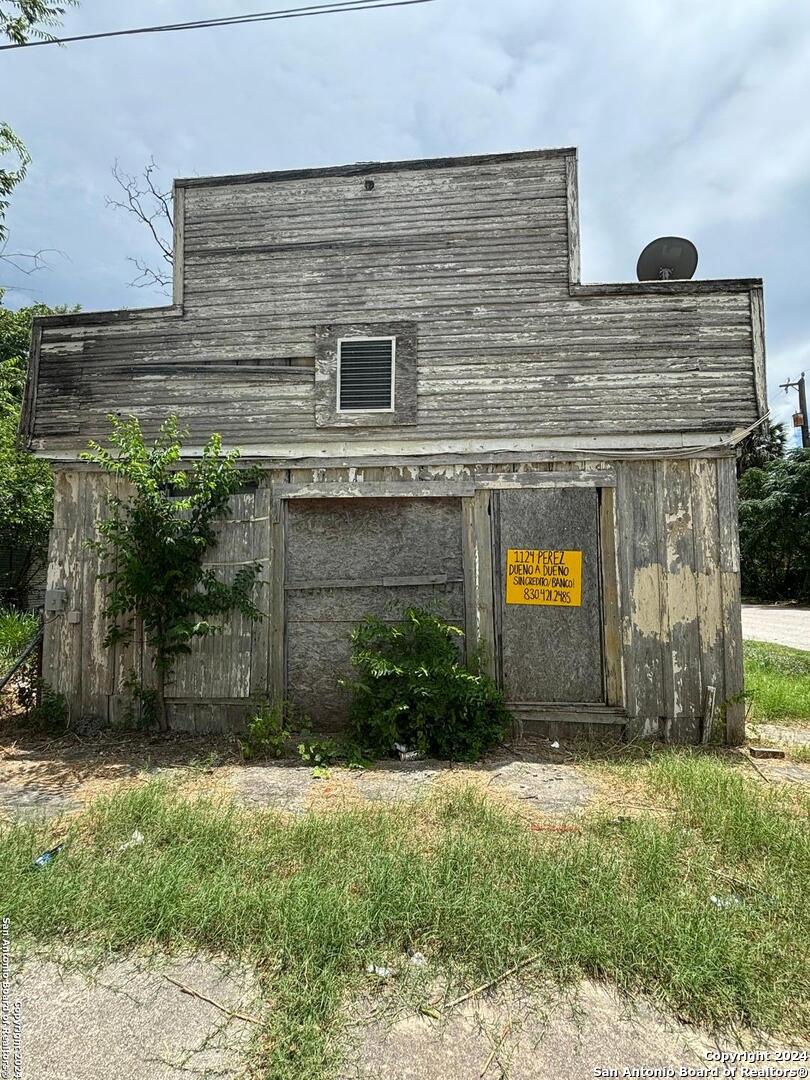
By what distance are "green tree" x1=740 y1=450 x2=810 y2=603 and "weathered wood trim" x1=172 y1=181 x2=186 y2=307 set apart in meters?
24.6

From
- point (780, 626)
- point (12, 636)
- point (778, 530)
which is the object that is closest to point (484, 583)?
point (12, 636)

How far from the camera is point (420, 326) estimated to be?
6.18m

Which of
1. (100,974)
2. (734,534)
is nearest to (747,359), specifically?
(734,534)

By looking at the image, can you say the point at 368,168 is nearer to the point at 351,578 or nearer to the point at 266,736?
the point at 351,578

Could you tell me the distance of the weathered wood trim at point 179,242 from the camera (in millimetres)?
6469

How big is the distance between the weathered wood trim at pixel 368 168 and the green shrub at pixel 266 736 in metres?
5.64

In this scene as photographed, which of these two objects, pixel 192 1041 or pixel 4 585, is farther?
pixel 4 585

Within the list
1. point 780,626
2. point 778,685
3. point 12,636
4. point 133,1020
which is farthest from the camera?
point 780,626

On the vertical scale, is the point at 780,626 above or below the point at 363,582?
below

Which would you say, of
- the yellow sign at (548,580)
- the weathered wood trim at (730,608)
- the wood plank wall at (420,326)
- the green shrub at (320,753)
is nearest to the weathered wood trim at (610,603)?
the yellow sign at (548,580)

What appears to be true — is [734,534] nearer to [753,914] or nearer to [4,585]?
[753,914]

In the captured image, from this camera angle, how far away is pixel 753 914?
2740 millimetres

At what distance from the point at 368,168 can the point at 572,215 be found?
223cm

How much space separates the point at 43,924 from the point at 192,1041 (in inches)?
42.8
